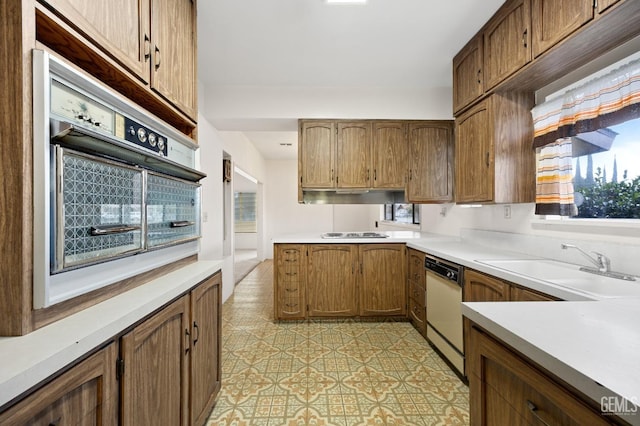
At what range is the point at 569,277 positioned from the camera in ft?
5.26

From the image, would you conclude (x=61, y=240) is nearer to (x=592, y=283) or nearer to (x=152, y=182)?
(x=152, y=182)

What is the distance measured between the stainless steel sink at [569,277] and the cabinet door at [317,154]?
185cm

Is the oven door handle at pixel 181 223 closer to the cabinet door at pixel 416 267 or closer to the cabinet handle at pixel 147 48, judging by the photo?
the cabinet handle at pixel 147 48

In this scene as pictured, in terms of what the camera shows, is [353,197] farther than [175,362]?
Yes

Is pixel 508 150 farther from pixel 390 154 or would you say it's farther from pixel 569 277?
pixel 390 154

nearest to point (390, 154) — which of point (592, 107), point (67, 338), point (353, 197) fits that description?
point (353, 197)

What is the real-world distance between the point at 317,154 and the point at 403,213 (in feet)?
7.42

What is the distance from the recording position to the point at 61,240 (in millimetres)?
710

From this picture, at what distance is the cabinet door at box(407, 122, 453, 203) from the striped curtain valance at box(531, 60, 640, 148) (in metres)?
1.19

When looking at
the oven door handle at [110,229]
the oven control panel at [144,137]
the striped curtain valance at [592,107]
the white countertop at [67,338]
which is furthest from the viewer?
the striped curtain valance at [592,107]

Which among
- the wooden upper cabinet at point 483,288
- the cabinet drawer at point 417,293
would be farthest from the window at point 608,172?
the cabinet drawer at point 417,293

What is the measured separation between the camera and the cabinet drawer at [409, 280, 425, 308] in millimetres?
2682

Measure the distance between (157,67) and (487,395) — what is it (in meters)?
1.86

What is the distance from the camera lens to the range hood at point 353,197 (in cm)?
347
